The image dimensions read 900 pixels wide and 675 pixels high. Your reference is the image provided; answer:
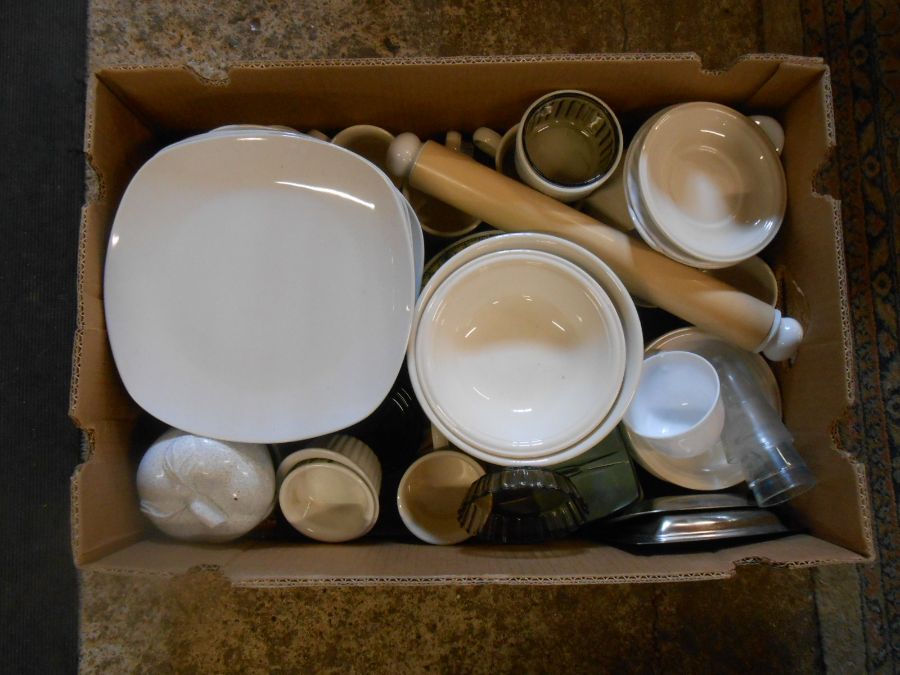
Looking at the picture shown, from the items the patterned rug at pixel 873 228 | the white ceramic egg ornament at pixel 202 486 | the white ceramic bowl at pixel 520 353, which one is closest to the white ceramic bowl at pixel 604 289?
the white ceramic bowl at pixel 520 353

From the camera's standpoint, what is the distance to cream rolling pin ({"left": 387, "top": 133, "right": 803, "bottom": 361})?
0.75m

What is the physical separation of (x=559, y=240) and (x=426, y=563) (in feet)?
1.29

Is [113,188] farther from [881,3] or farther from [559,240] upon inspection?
[881,3]

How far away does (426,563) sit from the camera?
0.73 metres

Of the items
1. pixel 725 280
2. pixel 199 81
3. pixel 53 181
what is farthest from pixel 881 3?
pixel 53 181

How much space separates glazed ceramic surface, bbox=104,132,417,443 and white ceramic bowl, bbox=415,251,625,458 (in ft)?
0.19

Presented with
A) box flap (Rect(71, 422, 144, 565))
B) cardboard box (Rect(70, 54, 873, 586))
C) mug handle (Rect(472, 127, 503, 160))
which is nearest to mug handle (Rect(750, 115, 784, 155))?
cardboard box (Rect(70, 54, 873, 586))

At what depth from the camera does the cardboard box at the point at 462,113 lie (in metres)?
0.70

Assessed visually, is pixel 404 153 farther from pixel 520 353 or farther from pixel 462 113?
pixel 520 353

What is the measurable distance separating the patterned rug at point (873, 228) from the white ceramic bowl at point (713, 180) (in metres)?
0.35

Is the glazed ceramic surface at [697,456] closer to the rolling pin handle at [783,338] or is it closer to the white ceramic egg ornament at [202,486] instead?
the rolling pin handle at [783,338]

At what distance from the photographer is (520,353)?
744 mm

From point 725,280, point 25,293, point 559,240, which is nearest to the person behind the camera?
point 559,240

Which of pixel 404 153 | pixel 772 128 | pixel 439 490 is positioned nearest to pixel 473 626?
pixel 439 490
